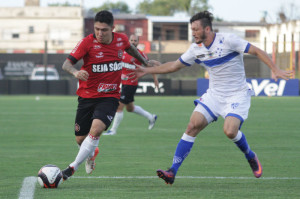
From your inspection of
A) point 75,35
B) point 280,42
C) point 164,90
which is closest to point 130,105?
point 164,90

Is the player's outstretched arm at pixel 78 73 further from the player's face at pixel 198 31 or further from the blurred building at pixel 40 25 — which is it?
the blurred building at pixel 40 25

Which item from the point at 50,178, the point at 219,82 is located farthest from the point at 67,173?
the point at 219,82

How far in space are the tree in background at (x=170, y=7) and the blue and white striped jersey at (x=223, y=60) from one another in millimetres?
89063

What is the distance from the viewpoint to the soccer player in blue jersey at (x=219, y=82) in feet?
24.8

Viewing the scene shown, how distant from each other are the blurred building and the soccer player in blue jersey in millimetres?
47557

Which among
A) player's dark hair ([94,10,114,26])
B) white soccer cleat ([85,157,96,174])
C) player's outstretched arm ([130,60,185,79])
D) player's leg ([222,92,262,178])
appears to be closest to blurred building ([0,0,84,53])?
white soccer cleat ([85,157,96,174])

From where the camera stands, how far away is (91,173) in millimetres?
8422

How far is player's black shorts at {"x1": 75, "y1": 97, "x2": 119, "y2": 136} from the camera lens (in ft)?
25.5

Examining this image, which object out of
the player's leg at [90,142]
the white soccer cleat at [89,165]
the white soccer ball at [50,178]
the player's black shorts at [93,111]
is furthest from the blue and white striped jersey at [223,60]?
the white soccer ball at [50,178]

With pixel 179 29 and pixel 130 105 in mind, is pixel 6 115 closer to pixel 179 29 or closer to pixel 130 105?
pixel 130 105

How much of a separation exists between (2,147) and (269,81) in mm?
21793

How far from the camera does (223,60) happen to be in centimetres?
767

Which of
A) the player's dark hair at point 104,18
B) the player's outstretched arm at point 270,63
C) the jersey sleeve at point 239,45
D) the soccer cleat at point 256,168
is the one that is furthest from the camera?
the soccer cleat at point 256,168

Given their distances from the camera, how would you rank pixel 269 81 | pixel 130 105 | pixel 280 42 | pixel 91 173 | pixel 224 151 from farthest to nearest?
pixel 280 42 < pixel 269 81 < pixel 130 105 < pixel 224 151 < pixel 91 173
